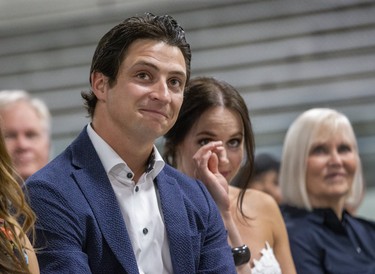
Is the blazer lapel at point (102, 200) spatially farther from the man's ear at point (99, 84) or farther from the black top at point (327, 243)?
the black top at point (327, 243)

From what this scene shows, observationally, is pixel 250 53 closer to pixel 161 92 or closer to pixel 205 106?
pixel 205 106

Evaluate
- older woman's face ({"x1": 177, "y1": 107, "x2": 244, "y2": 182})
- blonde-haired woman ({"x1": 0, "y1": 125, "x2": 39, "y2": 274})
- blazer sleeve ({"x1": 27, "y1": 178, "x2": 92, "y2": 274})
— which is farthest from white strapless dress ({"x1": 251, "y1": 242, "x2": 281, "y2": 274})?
blonde-haired woman ({"x1": 0, "y1": 125, "x2": 39, "y2": 274})

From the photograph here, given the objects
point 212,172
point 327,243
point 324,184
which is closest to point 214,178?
point 212,172

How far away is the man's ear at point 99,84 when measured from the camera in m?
2.65

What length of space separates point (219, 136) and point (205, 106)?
0.40 ft

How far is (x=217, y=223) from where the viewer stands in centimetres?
280

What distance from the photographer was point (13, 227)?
2291 millimetres

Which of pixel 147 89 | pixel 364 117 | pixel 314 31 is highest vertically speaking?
pixel 147 89

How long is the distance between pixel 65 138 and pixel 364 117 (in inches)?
99.7

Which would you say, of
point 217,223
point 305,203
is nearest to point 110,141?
point 217,223

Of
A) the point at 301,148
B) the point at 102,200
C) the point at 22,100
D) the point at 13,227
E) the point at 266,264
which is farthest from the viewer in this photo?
the point at 22,100

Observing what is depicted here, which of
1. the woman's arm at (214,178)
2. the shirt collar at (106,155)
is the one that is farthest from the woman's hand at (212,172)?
the shirt collar at (106,155)

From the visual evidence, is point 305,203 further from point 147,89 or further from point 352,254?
point 147,89

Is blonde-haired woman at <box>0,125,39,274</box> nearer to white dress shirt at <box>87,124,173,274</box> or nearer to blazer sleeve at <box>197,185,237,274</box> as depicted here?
white dress shirt at <box>87,124,173,274</box>
